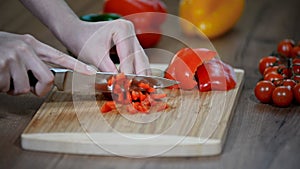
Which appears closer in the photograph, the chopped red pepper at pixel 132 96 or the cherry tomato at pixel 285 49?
the chopped red pepper at pixel 132 96

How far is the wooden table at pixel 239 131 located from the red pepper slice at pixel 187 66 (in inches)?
6.8

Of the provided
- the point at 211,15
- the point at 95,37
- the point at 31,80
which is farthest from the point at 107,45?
the point at 211,15

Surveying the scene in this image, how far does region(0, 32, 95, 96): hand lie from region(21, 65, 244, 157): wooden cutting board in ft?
0.37

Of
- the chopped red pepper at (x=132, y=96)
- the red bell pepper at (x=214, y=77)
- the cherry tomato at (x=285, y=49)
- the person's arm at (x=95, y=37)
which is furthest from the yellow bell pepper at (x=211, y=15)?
the chopped red pepper at (x=132, y=96)

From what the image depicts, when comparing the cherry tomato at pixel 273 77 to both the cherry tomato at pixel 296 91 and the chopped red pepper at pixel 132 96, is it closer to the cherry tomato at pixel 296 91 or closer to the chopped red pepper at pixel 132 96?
the cherry tomato at pixel 296 91

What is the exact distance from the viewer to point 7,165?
162 centimetres

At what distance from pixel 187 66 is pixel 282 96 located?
1.01ft

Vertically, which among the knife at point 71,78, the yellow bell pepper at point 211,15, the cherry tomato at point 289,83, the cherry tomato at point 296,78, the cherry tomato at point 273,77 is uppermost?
the knife at point 71,78

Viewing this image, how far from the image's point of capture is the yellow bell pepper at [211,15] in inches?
97.3

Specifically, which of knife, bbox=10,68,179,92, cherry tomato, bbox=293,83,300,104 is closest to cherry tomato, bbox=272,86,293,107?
cherry tomato, bbox=293,83,300,104

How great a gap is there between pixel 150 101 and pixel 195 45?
602 millimetres

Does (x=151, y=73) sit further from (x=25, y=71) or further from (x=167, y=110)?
(x=25, y=71)

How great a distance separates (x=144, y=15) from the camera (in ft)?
8.09

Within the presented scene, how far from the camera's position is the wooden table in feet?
5.34
